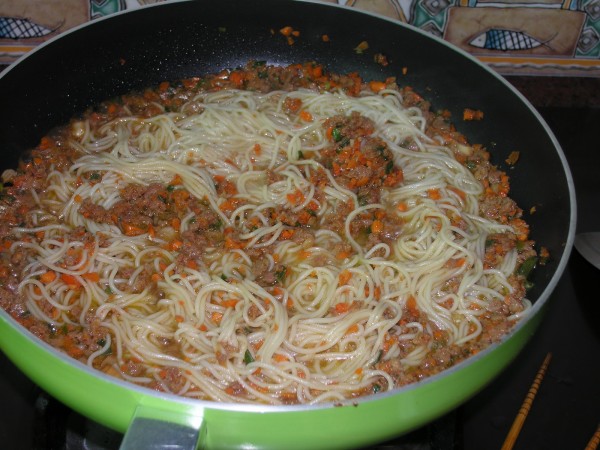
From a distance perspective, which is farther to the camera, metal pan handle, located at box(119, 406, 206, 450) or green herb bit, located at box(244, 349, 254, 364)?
green herb bit, located at box(244, 349, 254, 364)

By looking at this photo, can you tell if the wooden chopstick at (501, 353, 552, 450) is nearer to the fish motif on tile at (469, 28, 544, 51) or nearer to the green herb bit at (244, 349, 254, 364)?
the green herb bit at (244, 349, 254, 364)

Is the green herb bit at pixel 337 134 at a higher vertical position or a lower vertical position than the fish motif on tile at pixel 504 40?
lower

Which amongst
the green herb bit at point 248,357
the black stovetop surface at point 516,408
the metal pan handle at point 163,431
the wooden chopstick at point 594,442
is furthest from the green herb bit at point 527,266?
the metal pan handle at point 163,431

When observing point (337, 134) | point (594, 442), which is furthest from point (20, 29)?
point (594, 442)

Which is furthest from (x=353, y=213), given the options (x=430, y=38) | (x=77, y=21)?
(x=77, y=21)

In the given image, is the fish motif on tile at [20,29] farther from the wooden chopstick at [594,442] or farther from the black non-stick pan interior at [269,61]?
the wooden chopstick at [594,442]

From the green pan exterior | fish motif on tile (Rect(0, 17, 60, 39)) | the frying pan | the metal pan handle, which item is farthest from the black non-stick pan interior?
the metal pan handle
